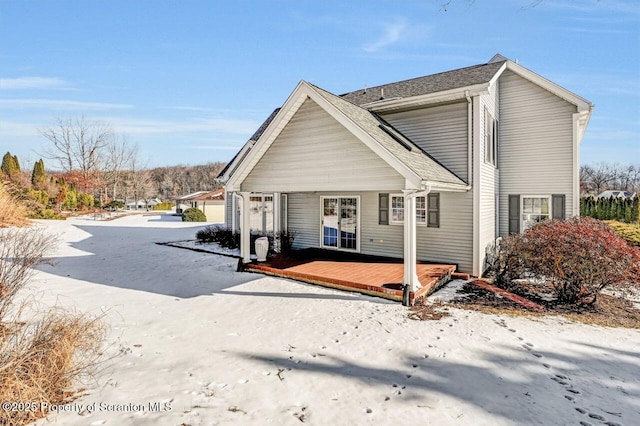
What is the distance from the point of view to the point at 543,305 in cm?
715

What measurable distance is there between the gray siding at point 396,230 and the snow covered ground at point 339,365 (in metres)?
3.49

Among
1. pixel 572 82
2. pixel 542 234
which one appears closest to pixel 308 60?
pixel 542 234

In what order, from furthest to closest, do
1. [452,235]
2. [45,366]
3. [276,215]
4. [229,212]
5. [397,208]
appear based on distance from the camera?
[229,212] < [276,215] < [397,208] < [452,235] < [45,366]

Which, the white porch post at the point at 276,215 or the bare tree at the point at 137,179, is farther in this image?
the bare tree at the point at 137,179

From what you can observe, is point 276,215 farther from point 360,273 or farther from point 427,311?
point 427,311

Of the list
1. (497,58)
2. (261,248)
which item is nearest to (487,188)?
(497,58)

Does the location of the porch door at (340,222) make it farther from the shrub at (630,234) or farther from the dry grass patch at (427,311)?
the shrub at (630,234)

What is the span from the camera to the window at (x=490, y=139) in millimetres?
10133

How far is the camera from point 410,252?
7258 mm

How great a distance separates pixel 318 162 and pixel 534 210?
27.1ft

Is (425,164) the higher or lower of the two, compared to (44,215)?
higher

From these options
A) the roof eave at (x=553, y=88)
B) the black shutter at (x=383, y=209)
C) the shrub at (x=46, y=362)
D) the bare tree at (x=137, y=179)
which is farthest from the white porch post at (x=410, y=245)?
the bare tree at (x=137, y=179)

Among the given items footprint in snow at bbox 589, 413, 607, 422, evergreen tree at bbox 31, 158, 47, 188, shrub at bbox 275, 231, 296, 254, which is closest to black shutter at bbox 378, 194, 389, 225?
shrub at bbox 275, 231, 296, 254

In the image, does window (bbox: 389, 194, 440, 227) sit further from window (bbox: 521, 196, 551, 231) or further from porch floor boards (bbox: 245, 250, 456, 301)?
window (bbox: 521, 196, 551, 231)
